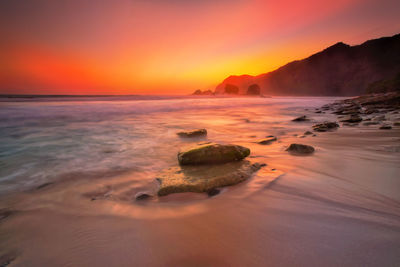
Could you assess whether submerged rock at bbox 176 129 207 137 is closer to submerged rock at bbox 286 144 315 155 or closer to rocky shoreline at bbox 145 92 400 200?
rocky shoreline at bbox 145 92 400 200

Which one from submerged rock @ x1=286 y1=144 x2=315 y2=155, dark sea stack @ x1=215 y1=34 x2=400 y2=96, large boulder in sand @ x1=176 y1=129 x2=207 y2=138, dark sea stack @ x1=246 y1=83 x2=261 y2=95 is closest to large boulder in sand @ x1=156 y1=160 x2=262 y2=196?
submerged rock @ x1=286 y1=144 x2=315 y2=155

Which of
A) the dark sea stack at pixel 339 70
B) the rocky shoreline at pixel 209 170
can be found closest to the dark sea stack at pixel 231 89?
the dark sea stack at pixel 339 70

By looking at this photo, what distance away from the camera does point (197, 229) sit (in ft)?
4.88

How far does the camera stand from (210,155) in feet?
9.57

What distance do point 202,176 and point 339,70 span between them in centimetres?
15072

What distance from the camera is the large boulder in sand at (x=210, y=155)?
2.92 metres

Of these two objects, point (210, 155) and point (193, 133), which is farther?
point (193, 133)

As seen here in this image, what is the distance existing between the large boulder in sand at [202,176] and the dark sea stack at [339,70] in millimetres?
117111

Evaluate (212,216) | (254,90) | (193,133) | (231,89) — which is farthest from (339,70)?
(212,216)

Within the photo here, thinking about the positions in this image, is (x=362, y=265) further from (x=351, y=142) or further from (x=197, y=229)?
(x=351, y=142)

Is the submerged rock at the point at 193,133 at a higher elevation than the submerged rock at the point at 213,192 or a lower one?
higher

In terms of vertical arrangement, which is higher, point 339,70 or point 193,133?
point 339,70

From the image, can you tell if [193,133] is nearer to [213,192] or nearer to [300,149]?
[300,149]

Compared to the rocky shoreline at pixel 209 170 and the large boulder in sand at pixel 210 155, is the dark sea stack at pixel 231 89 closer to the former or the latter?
the rocky shoreline at pixel 209 170
